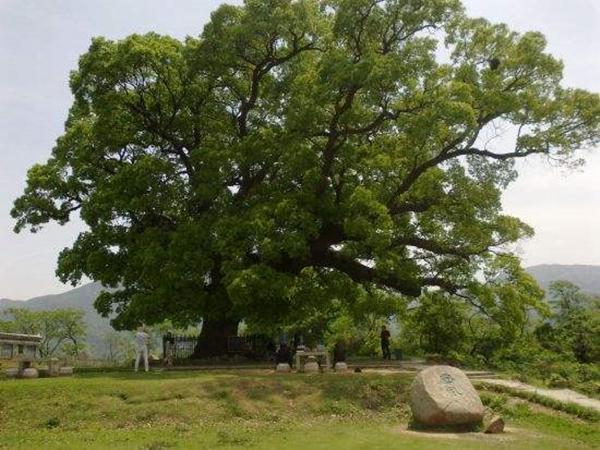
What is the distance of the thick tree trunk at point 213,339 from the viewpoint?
2838 cm

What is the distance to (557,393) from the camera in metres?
19.4

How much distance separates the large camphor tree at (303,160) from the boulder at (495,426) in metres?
9.62

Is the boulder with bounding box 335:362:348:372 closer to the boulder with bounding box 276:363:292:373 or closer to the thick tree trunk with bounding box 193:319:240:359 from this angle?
the boulder with bounding box 276:363:292:373

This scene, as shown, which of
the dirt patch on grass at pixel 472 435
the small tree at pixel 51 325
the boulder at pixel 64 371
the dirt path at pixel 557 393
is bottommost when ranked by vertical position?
the dirt patch on grass at pixel 472 435

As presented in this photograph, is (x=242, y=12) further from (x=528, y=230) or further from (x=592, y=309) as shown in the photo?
(x=592, y=309)

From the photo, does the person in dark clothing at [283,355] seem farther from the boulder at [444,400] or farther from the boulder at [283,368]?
the boulder at [444,400]

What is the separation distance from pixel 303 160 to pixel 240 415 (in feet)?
37.8

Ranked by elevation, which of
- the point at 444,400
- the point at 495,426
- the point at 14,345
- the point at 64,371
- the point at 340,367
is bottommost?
the point at 495,426

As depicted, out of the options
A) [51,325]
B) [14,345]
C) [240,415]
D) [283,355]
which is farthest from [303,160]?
[51,325]

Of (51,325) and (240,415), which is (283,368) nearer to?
(240,415)

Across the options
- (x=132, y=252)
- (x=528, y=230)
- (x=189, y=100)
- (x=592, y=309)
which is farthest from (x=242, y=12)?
(x=592, y=309)

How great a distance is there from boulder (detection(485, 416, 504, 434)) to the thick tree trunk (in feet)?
51.6

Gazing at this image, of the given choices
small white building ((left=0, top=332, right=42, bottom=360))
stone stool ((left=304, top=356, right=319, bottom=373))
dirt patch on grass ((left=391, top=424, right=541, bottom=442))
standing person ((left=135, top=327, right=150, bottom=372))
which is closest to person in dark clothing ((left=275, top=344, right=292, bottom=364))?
stone stool ((left=304, top=356, right=319, bottom=373))

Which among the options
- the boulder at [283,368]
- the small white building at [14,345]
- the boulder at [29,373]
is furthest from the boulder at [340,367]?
the small white building at [14,345]
